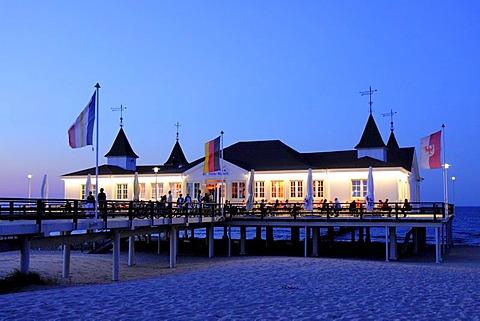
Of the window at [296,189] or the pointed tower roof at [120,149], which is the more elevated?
the pointed tower roof at [120,149]

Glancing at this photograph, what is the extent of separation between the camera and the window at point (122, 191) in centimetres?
4078

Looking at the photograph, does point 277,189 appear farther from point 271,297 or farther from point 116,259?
point 271,297

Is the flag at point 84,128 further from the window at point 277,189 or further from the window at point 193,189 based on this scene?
the window at point 193,189

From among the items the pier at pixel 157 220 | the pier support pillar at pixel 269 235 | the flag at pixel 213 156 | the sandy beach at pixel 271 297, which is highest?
the flag at pixel 213 156

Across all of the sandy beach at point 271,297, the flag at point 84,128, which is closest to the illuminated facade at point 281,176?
the flag at point 84,128

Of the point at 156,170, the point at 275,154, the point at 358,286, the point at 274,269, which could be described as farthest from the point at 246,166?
the point at 358,286

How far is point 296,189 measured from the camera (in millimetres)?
36219

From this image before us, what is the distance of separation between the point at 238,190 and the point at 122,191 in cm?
885

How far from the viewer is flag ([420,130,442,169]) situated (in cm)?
2880

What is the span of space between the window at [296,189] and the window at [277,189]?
709mm

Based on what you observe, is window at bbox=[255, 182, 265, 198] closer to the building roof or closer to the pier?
the building roof

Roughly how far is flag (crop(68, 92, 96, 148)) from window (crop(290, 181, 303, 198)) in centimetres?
1883

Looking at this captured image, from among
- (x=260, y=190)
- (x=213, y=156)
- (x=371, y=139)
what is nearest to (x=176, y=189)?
(x=260, y=190)

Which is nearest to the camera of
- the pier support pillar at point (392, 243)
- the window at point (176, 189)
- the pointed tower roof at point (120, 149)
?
the pier support pillar at point (392, 243)
